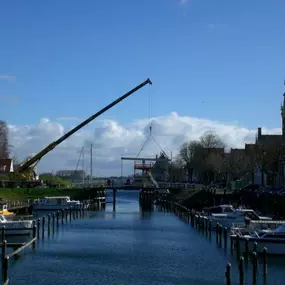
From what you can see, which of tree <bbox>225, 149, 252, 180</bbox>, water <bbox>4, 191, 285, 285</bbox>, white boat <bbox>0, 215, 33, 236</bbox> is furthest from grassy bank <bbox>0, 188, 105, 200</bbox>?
white boat <bbox>0, 215, 33, 236</bbox>

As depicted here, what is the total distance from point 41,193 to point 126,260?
75.3 metres

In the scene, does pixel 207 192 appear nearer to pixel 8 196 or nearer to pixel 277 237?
pixel 8 196

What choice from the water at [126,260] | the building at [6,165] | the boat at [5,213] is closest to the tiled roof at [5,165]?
the building at [6,165]

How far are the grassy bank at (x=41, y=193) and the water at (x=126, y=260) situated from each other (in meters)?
46.7

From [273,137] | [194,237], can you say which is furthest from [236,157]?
[194,237]

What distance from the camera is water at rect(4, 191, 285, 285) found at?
39875 mm

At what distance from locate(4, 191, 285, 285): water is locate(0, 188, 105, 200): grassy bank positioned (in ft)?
153

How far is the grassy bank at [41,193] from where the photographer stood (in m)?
114

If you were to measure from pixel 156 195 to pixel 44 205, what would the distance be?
40.8m

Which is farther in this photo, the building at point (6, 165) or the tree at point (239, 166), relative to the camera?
the building at point (6, 165)

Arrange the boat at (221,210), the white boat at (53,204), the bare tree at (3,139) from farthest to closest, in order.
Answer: the bare tree at (3,139), the white boat at (53,204), the boat at (221,210)

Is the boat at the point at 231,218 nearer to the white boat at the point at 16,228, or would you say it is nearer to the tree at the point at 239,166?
the white boat at the point at 16,228

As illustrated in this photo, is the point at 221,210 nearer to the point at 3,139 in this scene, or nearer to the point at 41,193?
the point at 41,193

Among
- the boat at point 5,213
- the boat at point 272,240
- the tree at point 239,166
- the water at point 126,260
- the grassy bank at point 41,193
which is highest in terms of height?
the tree at point 239,166
